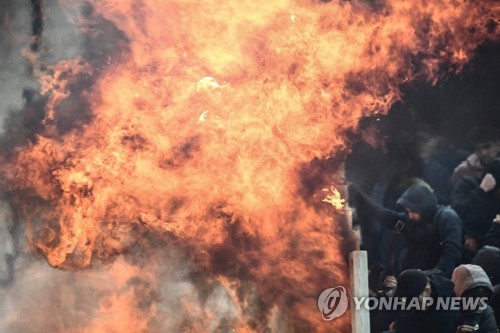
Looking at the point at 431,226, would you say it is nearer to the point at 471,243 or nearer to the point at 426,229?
the point at 426,229

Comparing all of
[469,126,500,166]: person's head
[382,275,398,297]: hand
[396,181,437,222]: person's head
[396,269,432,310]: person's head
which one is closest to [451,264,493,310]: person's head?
[396,269,432,310]: person's head

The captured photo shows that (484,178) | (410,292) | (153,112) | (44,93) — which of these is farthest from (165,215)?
(484,178)

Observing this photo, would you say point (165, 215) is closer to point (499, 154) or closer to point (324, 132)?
point (324, 132)

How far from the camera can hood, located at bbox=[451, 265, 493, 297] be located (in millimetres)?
4934

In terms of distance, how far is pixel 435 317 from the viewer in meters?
5.03

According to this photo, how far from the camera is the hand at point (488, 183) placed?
217 inches

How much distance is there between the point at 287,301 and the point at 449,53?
3335 millimetres

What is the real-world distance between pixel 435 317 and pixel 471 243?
104cm

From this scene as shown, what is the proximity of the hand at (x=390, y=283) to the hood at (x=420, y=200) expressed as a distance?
0.78m

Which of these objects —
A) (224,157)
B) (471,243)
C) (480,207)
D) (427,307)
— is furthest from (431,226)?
(224,157)

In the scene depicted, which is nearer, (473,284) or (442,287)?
(473,284)

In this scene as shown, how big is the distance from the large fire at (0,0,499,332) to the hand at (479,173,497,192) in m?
1.62

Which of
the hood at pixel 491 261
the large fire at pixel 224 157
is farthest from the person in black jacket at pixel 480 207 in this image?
the large fire at pixel 224 157
